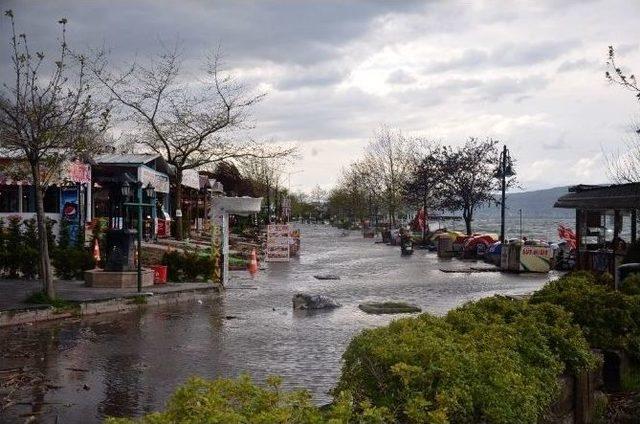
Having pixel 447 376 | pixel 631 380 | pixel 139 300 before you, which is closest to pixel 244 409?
pixel 447 376

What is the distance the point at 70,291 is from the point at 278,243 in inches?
650

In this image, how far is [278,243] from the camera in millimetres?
33500

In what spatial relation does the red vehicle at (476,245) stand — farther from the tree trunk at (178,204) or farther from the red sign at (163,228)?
the red sign at (163,228)

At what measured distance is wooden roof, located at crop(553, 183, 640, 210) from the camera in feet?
55.1

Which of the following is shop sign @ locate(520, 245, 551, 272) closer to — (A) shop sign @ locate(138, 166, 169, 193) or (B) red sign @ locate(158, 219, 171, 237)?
(A) shop sign @ locate(138, 166, 169, 193)

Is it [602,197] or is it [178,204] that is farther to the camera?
[178,204]

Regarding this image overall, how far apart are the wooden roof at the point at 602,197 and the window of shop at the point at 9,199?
776 inches

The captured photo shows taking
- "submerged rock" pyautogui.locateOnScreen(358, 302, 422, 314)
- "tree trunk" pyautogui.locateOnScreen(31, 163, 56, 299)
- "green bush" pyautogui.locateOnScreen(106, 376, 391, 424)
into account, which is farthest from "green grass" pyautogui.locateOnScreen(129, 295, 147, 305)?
"green bush" pyautogui.locateOnScreen(106, 376, 391, 424)

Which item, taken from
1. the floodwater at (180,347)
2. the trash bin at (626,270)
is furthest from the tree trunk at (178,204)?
the trash bin at (626,270)

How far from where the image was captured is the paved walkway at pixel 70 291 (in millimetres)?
15375

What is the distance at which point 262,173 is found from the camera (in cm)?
7838

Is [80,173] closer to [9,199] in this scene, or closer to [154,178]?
[9,199]

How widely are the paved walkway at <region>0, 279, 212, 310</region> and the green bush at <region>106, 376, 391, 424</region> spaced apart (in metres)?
11.4

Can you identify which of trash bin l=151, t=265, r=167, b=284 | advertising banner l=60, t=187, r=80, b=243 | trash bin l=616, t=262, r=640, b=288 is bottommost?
trash bin l=151, t=265, r=167, b=284
